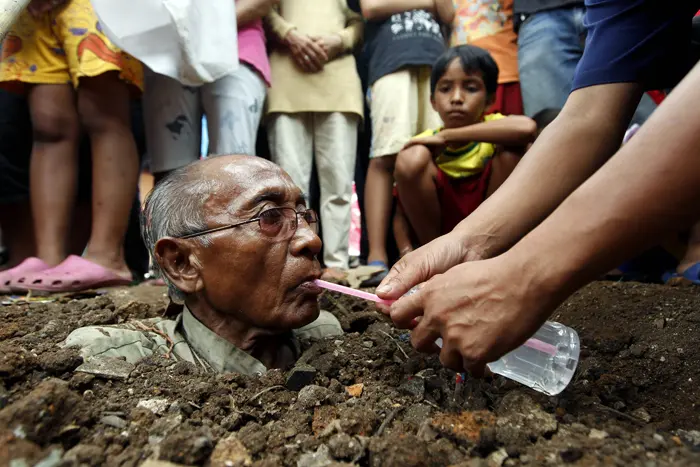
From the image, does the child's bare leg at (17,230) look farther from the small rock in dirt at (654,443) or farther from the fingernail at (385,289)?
the small rock in dirt at (654,443)

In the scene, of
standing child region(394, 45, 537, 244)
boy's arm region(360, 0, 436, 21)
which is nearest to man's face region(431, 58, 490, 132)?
standing child region(394, 45, 537, 244)

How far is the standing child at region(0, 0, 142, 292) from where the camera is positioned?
2453mm

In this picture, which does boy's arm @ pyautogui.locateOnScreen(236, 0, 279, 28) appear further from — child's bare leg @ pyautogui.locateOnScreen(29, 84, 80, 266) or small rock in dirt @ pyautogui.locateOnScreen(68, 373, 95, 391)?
small rock in dirt @ pyautogui.locateOnScreen(68, 373, 95, 391)

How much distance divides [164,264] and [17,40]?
163cm

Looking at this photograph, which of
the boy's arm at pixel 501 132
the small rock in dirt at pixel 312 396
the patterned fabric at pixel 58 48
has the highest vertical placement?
the patterned fabric at pixel 58 48

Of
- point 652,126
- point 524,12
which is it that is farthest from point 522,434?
point 524,12

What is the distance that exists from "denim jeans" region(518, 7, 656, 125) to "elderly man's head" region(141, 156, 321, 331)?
73.7 inches

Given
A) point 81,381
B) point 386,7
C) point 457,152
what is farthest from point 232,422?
point 386,7

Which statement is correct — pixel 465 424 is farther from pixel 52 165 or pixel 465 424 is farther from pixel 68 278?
pixel 52 165

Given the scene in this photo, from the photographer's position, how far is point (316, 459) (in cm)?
101

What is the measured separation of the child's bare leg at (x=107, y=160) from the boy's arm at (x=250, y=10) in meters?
0.74

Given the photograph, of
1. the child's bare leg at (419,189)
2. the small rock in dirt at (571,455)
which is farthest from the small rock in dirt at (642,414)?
the child's bare leg at (419,189)

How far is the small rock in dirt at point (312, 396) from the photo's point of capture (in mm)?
1253

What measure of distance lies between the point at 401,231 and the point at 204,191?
1726 mm
